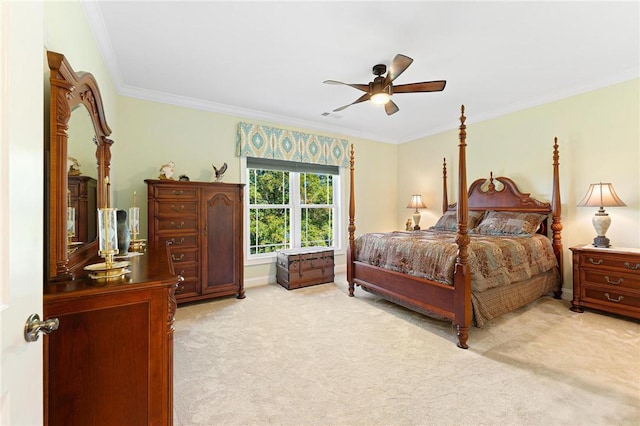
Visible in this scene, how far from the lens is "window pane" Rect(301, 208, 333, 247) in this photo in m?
4.92

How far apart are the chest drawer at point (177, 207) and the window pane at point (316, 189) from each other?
1.86m

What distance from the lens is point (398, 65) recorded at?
2.35 m

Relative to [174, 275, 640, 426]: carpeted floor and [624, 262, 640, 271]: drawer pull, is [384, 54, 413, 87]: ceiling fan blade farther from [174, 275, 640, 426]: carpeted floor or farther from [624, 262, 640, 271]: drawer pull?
[624, 262, 640, 271]: drawer pull

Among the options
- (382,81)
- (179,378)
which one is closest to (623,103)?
(382,81)

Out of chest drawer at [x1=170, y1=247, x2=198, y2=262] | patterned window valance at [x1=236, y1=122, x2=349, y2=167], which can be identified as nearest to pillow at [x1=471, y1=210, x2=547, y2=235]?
patterned window valance at [x1=236, y1=122, x2=349, y2=167]

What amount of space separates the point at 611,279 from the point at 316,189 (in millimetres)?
3824

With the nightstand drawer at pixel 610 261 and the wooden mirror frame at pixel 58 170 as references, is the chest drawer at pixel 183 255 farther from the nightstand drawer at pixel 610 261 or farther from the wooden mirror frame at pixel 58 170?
the nightstand drawer at pixel 610 261

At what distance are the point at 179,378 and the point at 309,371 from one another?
90cm

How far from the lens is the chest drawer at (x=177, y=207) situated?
10.7 ft

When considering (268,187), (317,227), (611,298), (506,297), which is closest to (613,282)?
(611,298)

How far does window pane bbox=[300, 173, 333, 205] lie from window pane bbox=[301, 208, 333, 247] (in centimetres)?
16

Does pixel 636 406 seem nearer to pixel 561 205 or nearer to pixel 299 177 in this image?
pixel 561 205

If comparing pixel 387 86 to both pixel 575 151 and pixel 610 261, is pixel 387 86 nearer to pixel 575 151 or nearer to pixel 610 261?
pixel 575 151

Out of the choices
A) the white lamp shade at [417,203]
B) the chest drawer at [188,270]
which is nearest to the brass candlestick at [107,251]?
the chest drawer at [188,270]
